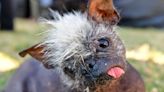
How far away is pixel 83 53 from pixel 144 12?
19.4 feet

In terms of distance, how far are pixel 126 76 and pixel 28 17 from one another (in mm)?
6686

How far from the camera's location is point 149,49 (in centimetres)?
464

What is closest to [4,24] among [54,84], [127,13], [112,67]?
[127,13]

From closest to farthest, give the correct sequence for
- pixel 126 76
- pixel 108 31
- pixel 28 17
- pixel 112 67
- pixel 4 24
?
1. pixel 112 67
2. pixel 108 31
3. pixel 126 76
4. pixel 4 24
5. pixel 28 17

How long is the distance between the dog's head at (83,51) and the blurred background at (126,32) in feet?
0.55

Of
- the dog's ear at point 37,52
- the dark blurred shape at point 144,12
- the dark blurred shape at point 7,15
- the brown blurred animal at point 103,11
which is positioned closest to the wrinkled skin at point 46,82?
the dog's ear at point 37,52

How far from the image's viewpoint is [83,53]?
215cm

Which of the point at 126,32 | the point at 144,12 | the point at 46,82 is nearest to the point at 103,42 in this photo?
the point at 46,82

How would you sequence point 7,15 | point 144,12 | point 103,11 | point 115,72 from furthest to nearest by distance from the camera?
point 144,12 < point 7,15 < point 103,11 < point 115,72

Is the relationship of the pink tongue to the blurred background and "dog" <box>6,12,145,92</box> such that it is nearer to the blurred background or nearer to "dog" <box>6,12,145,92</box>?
"dog" <box>6,12,145,92</box>

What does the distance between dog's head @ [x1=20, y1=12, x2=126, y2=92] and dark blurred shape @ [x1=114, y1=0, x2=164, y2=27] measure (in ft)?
18.4

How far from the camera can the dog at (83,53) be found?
2.13m

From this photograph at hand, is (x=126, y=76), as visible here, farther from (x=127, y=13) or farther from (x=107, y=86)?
(x=127, y=13)

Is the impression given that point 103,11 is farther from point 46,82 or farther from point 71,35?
point 46,82
